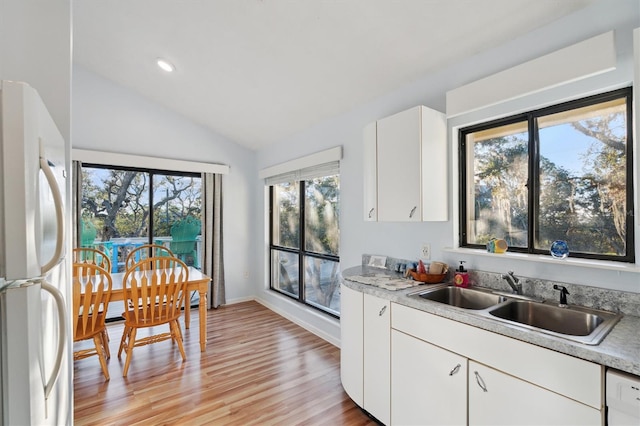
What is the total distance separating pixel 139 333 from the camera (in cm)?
336

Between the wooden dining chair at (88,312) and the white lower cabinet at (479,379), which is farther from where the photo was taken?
the wooden dining chair at (88,312)

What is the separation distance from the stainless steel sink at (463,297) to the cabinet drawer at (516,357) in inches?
9.3

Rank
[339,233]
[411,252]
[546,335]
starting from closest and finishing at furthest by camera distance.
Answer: [546,335] < [411,252] < [339,233]

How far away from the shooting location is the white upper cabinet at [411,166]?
2031mm

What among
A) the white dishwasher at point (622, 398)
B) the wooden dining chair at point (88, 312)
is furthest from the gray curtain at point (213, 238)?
the white dishwasher at point (622, 398)

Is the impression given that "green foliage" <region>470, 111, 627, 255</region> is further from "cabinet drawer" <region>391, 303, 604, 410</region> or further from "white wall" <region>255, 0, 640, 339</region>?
"cabinet drawer" <region>391, 303, 604, 410</region>

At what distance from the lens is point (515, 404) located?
1276 millimetres

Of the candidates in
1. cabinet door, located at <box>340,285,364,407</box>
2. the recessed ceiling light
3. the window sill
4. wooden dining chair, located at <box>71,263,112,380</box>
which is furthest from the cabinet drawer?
the recessed ceiling light

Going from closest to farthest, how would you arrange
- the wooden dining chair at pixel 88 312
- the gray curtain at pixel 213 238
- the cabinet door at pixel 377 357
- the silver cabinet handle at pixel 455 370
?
the silver cabinet handle at pixel 455 370
the cabinet door at pixel 377 357
the wooden dining chair at pixel 88 312
the gray curtain at pixel 213 238

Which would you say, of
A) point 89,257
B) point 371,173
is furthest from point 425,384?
point 89,257

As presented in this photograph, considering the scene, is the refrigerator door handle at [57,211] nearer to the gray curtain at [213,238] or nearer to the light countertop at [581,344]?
the light countertop at [581,344]

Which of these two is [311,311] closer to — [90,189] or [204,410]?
[204,410]

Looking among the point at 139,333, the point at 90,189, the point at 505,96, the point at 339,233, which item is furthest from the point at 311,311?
the point at 90,189

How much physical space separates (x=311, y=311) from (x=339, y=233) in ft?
3.40
